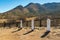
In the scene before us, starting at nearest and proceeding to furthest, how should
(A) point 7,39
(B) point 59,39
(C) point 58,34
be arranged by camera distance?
1. (B) point 59,39
2. (C) point 58,34
3. (A) point 7,39

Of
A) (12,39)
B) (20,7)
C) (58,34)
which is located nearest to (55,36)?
(58,34)

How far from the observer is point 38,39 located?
50.1 ft

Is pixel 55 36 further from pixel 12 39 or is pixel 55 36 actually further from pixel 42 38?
pixel 12 39

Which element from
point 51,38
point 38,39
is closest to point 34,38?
point 38,39

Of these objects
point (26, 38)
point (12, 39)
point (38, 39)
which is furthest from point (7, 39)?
point (38, 39)

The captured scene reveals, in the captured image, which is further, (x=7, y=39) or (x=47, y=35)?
(x=7, y=39)

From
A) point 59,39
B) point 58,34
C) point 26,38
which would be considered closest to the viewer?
point 59,39

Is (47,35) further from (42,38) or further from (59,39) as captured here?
(59,39)

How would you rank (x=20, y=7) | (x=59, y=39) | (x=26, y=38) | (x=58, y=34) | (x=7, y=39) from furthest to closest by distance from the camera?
(x=20, y=7) < (x=7, y=39) < (x=26, y=38) < (x=58, y=34) < (x=59, y=39)

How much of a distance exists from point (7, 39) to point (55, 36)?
16.6 ft

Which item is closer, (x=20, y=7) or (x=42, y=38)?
(x=42, y=38)

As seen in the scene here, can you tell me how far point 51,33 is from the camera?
15711 millimetres

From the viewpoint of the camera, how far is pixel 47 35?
609 inches

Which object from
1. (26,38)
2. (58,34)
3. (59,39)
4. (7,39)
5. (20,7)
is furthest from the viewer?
(20,7)
